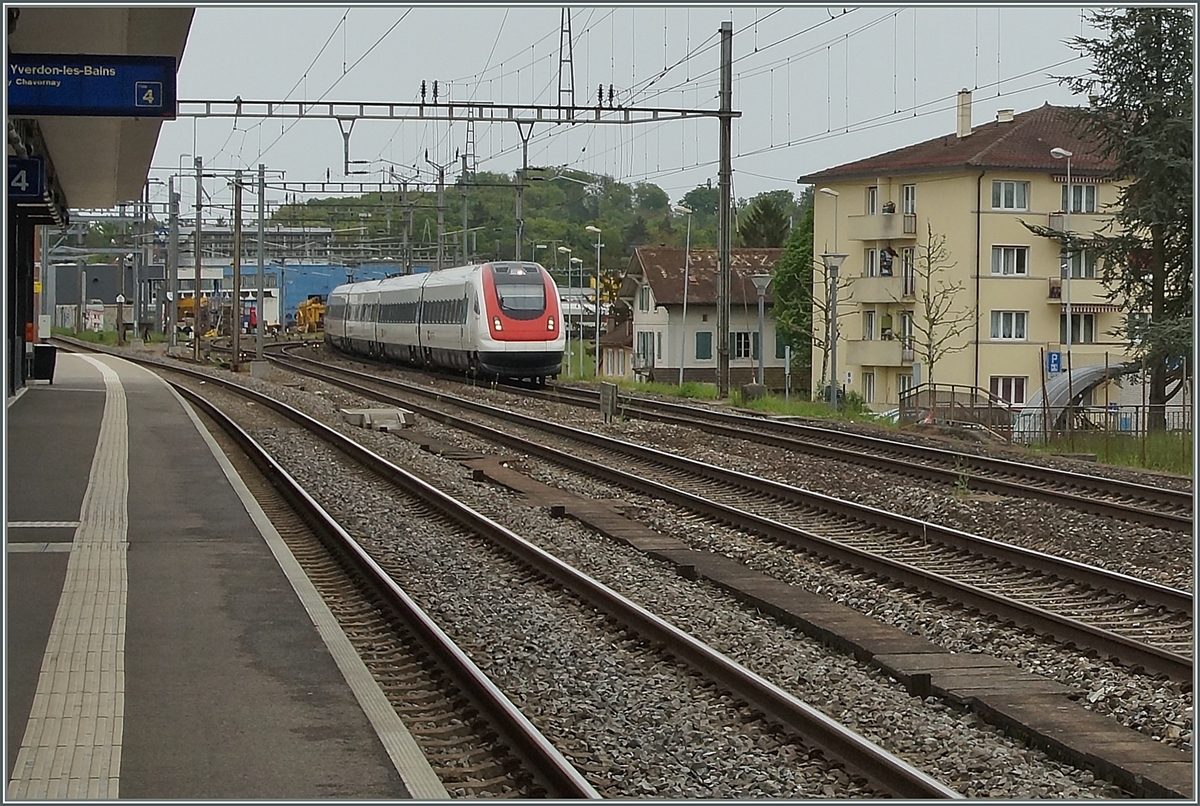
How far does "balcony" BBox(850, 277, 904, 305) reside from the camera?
58.7 m

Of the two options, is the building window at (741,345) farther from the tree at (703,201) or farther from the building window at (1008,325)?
the tree at (703,201)

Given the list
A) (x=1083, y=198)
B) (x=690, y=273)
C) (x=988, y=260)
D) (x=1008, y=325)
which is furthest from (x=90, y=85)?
(x=690, y=273)

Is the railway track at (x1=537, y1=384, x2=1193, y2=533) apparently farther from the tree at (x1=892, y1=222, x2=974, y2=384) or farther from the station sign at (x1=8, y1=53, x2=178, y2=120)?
the tree at (x1=892, y1=222, x2=974, y2=384)

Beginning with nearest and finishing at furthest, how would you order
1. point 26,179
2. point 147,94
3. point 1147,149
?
1. point 147,94
2. point 26,179
3. point 1147,149

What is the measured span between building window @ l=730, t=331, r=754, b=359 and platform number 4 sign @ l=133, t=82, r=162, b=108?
5917cm

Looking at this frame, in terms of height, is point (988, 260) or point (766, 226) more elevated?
point (766, 226)

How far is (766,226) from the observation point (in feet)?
327

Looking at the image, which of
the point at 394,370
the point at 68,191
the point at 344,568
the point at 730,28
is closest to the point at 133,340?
the point at 394,370

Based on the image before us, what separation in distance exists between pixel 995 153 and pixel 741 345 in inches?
844

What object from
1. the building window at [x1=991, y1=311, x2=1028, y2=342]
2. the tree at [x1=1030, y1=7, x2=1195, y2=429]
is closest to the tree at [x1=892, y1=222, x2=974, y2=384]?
the building window at [x1=991, y1=311, x2=1028, y2=342]

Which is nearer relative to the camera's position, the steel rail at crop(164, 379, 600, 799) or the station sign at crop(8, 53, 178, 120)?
the steel rail at crop(164, 379, 600, 799)

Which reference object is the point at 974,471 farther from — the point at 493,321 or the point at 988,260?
the point at 988,260

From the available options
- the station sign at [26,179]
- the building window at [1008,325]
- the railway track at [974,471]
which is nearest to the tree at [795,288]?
the building window at [1008,325]

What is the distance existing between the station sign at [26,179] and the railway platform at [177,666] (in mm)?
5037
